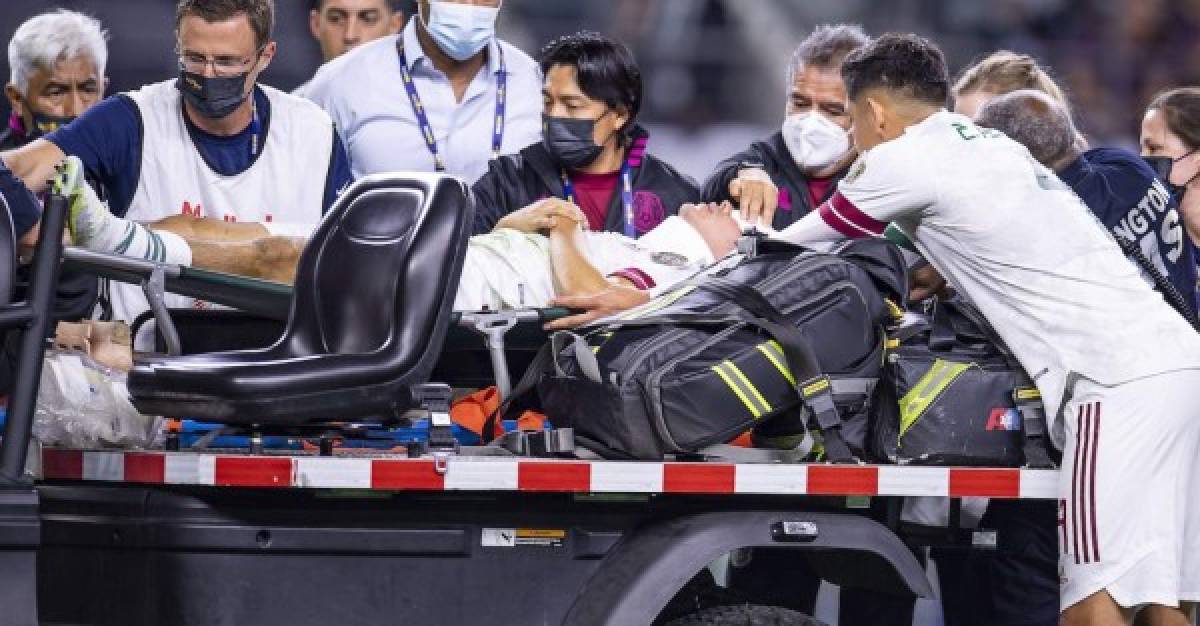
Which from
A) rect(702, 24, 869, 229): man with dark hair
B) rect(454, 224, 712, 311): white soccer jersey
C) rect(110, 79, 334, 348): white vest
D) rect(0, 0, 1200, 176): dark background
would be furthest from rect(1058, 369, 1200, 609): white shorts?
rect(0, 0, 1200, 176): dark background

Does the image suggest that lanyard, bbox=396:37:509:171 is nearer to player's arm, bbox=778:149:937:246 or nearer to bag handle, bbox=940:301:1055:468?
player's arm, bbox=778:149:937:246

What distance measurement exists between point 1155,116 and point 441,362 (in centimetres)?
273

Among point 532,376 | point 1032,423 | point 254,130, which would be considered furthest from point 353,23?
point 1032,423

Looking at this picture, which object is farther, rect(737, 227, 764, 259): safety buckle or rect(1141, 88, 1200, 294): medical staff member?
rect(1141, 88, 1200, 294): medical staff member

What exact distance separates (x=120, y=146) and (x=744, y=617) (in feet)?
7.66

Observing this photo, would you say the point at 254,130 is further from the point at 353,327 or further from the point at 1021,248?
the point at 1021,248

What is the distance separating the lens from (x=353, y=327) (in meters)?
4.51

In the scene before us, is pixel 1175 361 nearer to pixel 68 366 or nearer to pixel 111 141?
pixel 68 366

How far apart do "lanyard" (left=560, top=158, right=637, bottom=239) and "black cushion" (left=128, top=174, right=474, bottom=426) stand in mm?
1269

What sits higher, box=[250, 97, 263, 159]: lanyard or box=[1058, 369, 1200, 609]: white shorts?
box=[250, 97, 263, 159]: lanyard

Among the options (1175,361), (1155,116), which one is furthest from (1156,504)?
(1155,116)

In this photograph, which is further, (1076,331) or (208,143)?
(208,143)

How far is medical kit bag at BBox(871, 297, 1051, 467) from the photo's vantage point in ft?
14.7

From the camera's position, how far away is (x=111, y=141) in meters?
5.66
